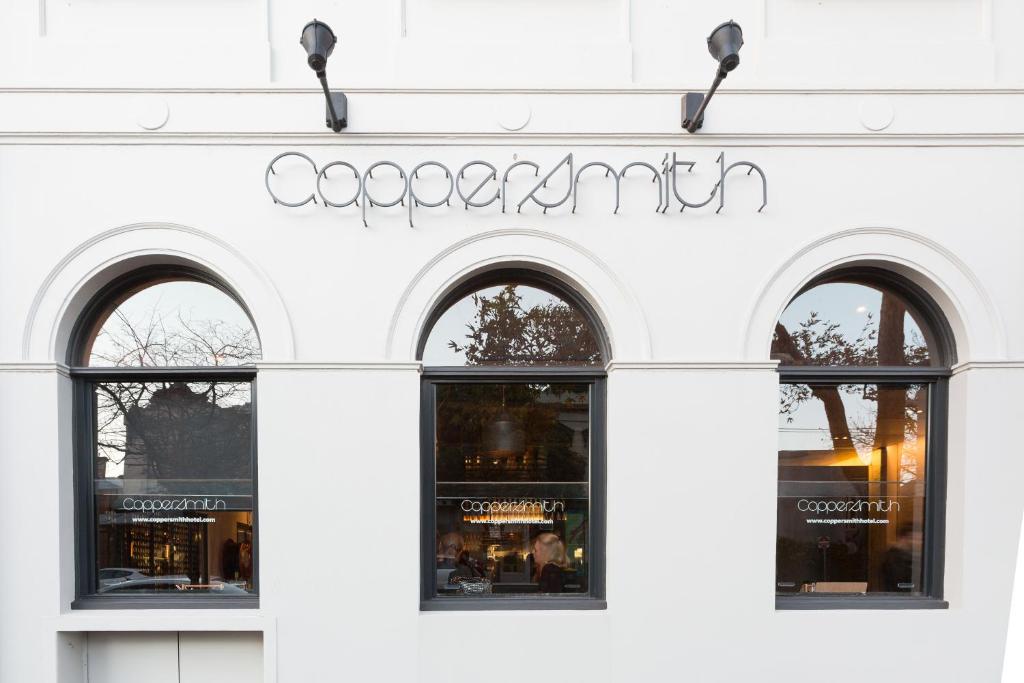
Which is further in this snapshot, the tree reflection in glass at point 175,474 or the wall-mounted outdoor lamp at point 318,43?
the tree reflection in glass at point 175,474

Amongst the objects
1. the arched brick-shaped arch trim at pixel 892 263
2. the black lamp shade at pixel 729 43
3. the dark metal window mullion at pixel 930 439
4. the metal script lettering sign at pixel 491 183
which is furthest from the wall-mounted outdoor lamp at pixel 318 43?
the dark metal window mullion at pixel 930 439

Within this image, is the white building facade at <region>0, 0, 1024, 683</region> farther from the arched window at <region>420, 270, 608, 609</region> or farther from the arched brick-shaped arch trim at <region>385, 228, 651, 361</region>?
the arched window at <region>420, 270, 608, 609</region>

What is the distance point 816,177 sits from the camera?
4449 mm

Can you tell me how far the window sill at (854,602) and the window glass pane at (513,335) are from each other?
2.16 m

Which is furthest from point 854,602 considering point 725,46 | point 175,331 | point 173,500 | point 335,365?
point 175,331

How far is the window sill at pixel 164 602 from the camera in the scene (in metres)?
4.45

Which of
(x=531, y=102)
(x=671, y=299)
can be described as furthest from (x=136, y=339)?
(x=671, y=299)

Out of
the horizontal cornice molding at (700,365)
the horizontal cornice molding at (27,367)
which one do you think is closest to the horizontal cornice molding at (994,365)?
the horizontal cornice molding at (700,365)

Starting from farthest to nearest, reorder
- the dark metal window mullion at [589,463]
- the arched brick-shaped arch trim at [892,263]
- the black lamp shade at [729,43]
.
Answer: the dark metal window mullion at [589,463], the arched brick-shaped arch trim at [892,263], the black lamp shade at [729,43]

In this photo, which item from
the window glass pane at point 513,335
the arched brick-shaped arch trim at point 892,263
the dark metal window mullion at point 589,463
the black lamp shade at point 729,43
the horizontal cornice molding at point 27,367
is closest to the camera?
the black lamp shade at point 729,43

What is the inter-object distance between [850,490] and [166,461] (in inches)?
196

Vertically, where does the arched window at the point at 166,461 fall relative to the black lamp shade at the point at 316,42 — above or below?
below

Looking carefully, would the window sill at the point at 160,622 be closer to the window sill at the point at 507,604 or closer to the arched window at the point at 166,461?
the arched window at the point at 166,461

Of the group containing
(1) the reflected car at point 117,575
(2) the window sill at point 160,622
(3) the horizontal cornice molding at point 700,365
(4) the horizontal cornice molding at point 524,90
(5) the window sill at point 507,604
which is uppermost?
(4) the horizontal cornice molding at point 524,90
